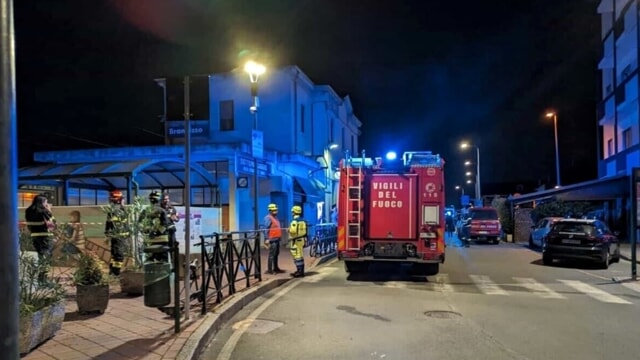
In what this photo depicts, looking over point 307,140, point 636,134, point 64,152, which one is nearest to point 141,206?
point 64,152

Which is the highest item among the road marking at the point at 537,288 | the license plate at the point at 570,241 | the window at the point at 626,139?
the window at the point at 626,139

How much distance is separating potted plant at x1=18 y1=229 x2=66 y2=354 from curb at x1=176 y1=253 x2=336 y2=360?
1528 mm

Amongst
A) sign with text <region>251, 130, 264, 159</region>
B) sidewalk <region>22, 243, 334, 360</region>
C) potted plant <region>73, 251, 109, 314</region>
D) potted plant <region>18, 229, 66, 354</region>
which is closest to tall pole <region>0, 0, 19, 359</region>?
sidewalk <region>22, 243, 334, 360</region>

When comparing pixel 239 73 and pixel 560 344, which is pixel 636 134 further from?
pixel 560 344

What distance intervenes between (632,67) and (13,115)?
33.1m

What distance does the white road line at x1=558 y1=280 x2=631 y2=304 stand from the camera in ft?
34.6

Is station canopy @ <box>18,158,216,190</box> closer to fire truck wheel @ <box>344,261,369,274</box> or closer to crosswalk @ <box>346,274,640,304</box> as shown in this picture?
fire truck wheel @ <box>344,261,369,274</box>

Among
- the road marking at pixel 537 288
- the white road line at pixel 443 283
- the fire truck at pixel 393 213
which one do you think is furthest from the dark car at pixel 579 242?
the fire truck at pixel 393 213

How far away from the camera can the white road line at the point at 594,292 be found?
10531 mm

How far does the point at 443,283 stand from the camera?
12656 mm

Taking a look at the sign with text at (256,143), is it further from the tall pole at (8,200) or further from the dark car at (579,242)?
the tall pole at (8,200)

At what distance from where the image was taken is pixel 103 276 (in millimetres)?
7898

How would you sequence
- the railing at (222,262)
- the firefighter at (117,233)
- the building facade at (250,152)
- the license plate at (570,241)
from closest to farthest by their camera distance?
the railing at (222,262) < the firefighter at (117,233) < the license plate at (570,241) < the building facade at (250,152)

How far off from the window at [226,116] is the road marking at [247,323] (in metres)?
17.7
